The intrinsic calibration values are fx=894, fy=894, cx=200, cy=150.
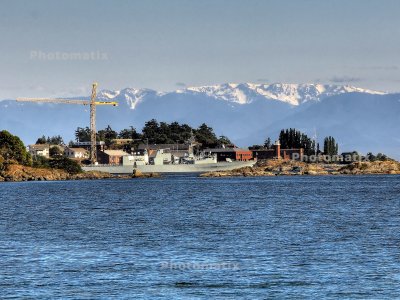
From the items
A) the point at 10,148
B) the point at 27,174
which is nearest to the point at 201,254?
the point at 27,174

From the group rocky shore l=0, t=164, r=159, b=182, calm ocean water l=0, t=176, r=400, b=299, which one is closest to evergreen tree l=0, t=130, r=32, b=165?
rocky shore l=0, t=164, r=159, b=182

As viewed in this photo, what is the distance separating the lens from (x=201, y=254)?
44.5 meters

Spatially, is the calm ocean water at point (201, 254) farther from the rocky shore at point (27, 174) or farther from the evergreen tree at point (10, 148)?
the evergreen tree at point (10, 148)

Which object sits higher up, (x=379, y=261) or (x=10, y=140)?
(x=10, y=140)

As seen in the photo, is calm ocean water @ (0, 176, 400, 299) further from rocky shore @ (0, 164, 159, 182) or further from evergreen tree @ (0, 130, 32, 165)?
evergreen tree @ (0, 130, 32, 165)

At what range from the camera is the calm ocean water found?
34.9 m

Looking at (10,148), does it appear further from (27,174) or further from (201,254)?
(201,254)

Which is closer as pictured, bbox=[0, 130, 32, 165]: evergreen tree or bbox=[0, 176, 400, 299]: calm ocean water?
bbox=[0, 176, 400, 299]: calm ocean water

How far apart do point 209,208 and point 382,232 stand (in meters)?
27.7

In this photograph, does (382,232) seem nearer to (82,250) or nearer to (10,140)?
(82,250)

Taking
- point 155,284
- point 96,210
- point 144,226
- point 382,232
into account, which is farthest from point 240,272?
point 96,210

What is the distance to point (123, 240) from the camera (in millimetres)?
51031

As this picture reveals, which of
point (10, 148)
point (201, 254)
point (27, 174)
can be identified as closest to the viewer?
point (201, 254)

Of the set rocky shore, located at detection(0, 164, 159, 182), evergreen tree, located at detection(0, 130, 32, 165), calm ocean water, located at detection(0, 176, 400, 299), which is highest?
evergreen tree, located at detection(0, 130, 32, 165)
